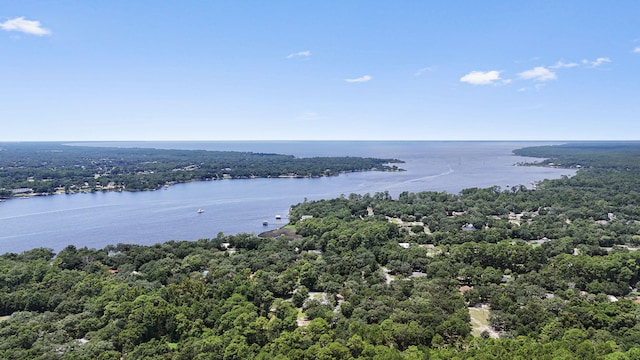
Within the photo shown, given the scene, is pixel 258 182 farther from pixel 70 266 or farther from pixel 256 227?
pixel 70 266

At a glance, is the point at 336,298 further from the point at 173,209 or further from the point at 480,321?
the point at 173,209

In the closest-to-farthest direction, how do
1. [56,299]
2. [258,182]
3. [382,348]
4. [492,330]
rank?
[382,348]
[492,330]
[56,299]
[258,182]

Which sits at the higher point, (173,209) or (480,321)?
(173,209)

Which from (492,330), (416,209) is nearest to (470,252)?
(492,330)

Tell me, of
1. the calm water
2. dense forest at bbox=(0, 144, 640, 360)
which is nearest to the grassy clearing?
dense forest at bbox=(0, 144, 640, 360)

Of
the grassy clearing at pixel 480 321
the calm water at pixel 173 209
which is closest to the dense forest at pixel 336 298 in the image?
the grassy clearing at pixel 480 321

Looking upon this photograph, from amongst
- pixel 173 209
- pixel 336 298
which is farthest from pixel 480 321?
pixel 173 209

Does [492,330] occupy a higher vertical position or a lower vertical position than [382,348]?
lower

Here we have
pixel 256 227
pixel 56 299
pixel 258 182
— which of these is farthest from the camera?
pixel 258 182

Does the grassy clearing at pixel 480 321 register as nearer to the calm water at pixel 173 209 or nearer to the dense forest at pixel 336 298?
the dense forest at pixel 336 298
